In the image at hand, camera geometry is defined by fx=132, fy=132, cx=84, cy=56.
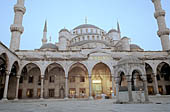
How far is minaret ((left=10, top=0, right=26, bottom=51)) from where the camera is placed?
17609 mm

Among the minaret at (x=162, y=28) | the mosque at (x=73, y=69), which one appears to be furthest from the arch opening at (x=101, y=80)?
the minaret at (x=162, y=28)

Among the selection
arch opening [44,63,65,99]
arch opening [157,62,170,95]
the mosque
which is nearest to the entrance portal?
the mosque

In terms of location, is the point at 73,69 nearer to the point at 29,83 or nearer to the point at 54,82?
the point at 54,82

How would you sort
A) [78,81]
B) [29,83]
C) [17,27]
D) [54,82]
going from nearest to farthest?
[17,27]
[29,83]
[54,82]
[78,81]

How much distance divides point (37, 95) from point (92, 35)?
47.9 ft

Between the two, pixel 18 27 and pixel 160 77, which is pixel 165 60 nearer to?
pixel 160 77

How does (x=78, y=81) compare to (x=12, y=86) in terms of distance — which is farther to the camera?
(x=78, y=81)

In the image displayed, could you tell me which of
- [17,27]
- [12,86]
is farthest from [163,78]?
[17,27]

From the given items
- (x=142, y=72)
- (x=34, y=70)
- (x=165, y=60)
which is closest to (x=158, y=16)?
(x=165, y=60)

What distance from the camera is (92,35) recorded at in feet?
84.9

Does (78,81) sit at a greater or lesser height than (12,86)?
greater

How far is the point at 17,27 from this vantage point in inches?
704

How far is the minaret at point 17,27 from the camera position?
1761 cm

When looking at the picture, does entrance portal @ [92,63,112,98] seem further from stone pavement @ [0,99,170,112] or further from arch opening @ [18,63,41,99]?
stone pavement @ [0,99,170,112]
